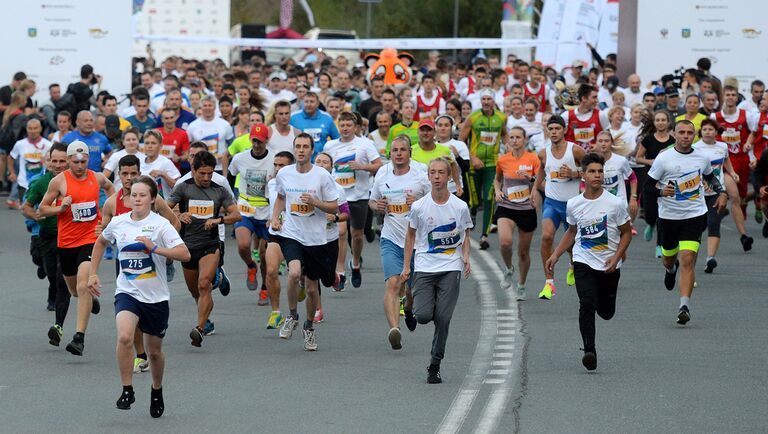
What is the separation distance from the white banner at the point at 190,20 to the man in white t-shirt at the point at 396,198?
1618 inches

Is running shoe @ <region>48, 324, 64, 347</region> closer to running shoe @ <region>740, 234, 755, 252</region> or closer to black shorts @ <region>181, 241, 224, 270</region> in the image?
black shorts @ <region>181, 241, 224, 270</region>

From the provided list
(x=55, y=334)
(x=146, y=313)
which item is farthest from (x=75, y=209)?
(x=146, y=313)

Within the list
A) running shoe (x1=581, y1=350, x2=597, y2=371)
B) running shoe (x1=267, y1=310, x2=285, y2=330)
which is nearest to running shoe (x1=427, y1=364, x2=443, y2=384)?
running shoe (x1=581, y1=350, x2=597, y2=371)

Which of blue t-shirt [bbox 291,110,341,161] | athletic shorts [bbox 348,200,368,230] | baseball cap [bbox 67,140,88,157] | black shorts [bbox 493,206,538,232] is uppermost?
baseball cap [bbox 67,140,88,157]

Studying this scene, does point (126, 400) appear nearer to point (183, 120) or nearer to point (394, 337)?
point (394, 337)

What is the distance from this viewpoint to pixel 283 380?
1195 cm

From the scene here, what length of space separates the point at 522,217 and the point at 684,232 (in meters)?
2.16

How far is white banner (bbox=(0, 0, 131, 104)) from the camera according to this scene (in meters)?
29.2

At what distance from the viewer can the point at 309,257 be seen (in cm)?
1402

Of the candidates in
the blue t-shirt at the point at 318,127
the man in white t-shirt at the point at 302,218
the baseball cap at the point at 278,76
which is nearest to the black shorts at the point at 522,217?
the blue t-shirt at the point at 318,127

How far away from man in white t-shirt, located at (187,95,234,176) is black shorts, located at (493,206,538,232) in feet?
17.9

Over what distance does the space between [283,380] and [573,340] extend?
2942 mm

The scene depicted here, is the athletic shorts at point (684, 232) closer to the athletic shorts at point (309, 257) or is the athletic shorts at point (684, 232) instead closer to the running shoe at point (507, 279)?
the running shoe at point (507, 279)

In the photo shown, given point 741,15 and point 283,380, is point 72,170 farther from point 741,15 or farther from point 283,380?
point 741,15
